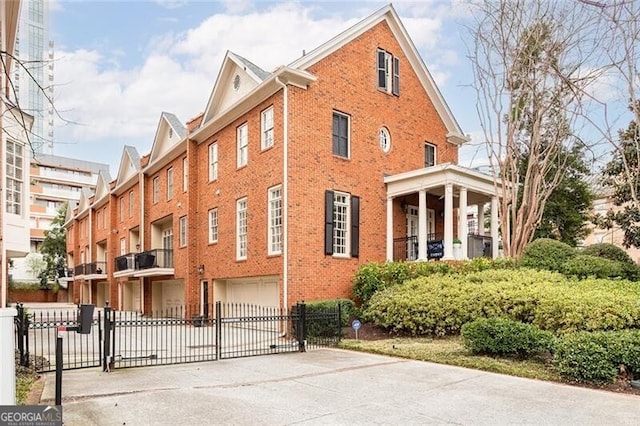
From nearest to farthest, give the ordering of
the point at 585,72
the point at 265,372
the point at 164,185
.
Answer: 1. the point at 265,372
2. the point at 585,72
3. the point at 164,185

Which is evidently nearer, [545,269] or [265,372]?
[265,372]

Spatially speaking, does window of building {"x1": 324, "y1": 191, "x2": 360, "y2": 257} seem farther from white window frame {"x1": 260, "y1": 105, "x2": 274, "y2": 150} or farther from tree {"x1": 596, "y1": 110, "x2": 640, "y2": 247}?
tree {"x1": 596, "y1": 110, "x2": 640, "y2": 247}

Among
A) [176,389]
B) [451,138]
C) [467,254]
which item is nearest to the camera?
[176,389]

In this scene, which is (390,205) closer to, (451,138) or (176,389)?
(451,138)

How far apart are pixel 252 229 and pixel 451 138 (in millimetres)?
10142

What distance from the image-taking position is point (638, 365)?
27.0 feet

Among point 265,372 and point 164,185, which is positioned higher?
point 164,185

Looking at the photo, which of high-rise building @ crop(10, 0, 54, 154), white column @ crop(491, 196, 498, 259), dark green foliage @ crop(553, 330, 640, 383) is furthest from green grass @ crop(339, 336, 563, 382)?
high-rise building @ crop(10, 0, 54, 154)

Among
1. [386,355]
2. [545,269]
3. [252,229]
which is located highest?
[252,229]

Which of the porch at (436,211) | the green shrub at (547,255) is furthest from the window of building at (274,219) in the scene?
the green shrub at (547,255)

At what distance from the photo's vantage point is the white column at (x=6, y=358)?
5121mm

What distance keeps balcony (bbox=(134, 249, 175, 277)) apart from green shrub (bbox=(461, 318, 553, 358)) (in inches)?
664

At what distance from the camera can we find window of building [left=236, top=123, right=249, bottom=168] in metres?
18.8

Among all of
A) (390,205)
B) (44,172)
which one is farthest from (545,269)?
(44,172)
